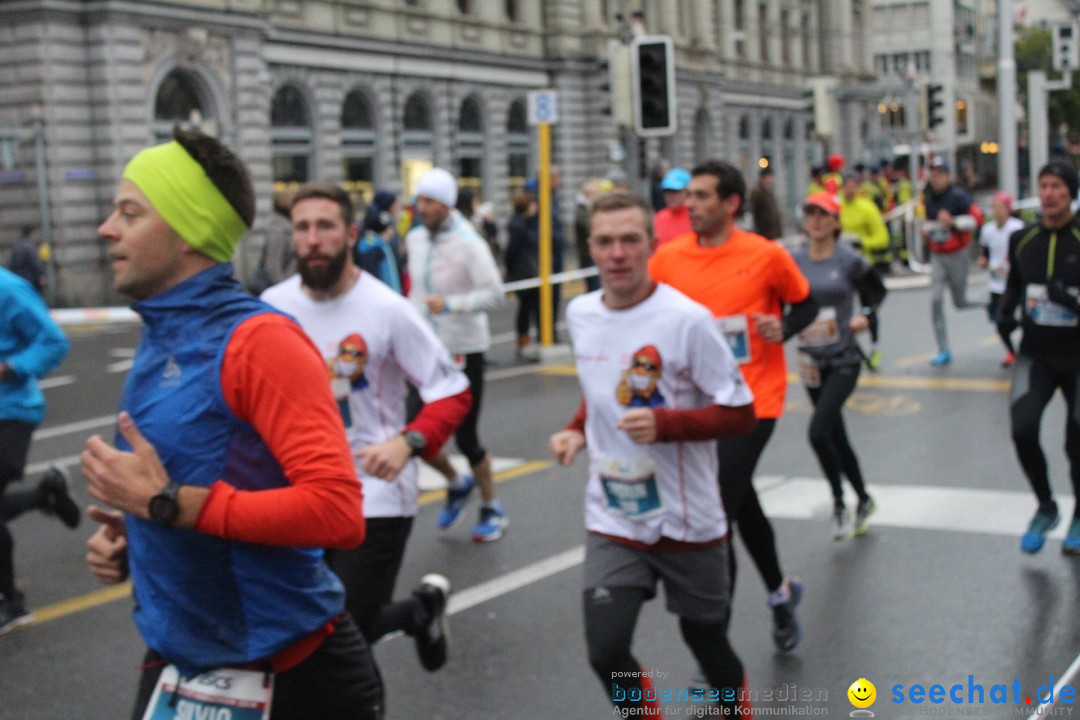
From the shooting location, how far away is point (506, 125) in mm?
44031

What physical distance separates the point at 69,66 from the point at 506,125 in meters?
18.5

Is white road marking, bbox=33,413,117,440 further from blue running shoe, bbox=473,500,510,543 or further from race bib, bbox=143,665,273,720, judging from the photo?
race bib, bbox=143,665,273,720

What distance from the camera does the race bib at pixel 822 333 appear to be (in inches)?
304

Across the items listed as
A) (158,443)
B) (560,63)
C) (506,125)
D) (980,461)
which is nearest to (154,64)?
(506,125)

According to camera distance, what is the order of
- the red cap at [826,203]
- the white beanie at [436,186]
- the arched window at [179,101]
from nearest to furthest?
the red cap at [826,203] → the white beanie at [436,186] → the arched window at [179,101]

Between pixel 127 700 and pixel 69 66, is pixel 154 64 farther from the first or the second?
pixel 127 700

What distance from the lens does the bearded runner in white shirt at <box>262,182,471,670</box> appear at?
15.5 ft

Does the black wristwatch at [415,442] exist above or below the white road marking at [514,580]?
above

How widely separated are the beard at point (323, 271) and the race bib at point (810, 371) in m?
3.55

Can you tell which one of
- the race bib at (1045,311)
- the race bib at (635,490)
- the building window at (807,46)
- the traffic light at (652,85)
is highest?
the building window at (807,46)

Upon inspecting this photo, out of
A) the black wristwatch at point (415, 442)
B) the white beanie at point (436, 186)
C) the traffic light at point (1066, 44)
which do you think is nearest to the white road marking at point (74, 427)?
the white beanie at point (436, 186)

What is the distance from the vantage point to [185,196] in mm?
2912

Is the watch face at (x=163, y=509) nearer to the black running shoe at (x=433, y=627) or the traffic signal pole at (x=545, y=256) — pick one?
the black running shoe at (x=433, y=627)

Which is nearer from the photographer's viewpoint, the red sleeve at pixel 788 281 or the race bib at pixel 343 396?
the race bib at pixel 343 396
